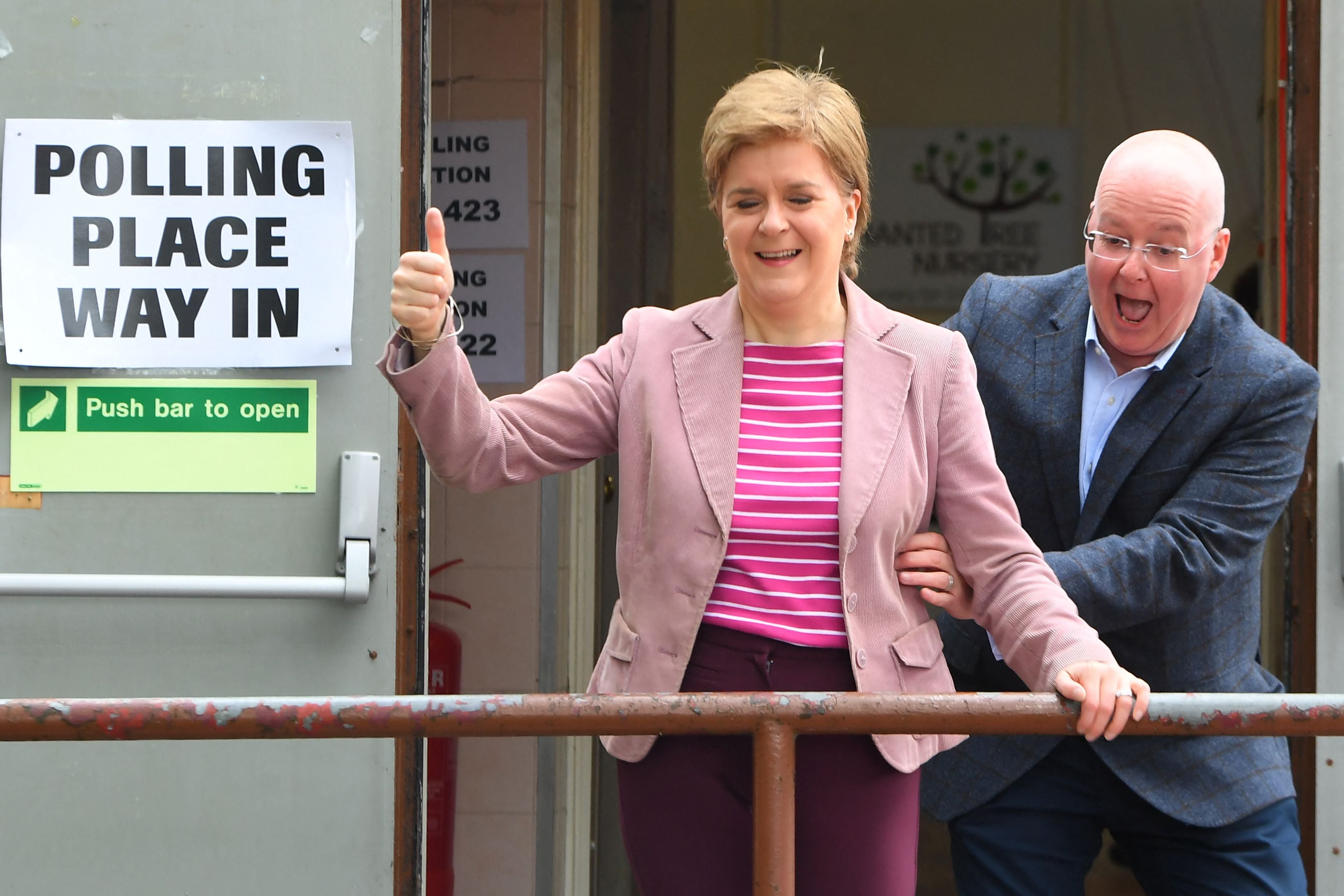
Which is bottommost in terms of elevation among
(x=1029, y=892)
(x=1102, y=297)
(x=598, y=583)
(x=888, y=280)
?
(x=1029, y=892)

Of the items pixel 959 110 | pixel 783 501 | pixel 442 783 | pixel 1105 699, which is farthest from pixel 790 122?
pixel 959 110

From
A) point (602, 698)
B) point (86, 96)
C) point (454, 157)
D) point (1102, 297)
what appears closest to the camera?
point (602, 698)

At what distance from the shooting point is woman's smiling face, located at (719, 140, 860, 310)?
6.54 feet

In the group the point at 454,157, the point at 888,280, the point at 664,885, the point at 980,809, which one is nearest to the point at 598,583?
the point at 454,157

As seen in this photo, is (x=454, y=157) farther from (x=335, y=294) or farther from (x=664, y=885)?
(x=664, y=885)

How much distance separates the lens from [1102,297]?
7.95ft

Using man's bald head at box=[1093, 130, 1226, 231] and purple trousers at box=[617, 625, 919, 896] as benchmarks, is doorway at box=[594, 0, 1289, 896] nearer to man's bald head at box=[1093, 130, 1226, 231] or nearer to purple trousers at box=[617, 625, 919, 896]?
man's bald head at box=[1093, 130, 1226, 231]

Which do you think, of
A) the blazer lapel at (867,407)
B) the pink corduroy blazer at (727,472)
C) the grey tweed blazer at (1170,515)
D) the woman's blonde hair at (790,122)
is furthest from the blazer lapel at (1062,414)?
the woman's blonde hair at (790,122)

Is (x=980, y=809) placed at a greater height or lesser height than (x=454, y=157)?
lesser

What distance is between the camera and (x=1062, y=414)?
2.46 m

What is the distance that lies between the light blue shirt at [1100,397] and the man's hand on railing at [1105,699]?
0.57 metres

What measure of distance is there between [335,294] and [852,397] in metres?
1.28

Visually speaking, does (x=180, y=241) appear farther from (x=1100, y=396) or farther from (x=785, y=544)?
(x=1100, y=396)

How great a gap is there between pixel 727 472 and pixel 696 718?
35 centimetres
